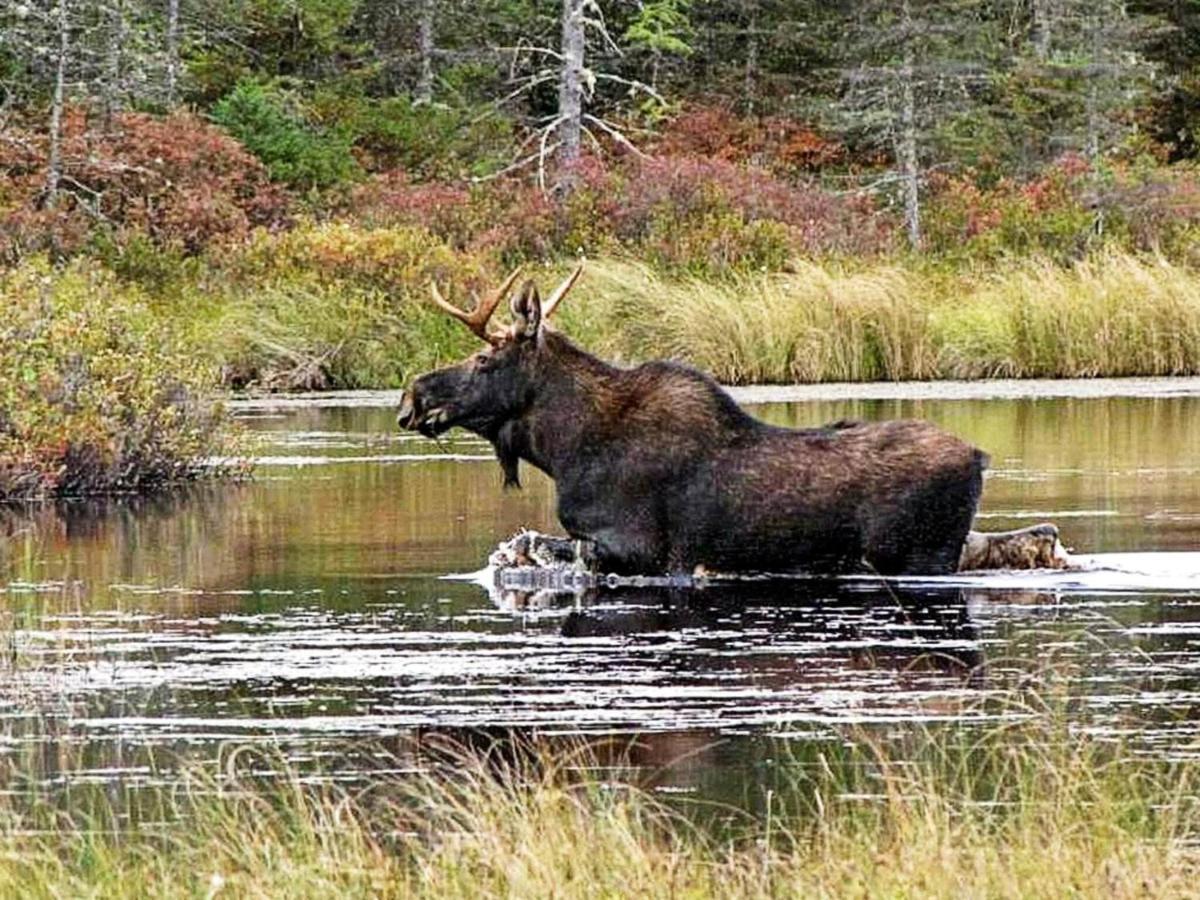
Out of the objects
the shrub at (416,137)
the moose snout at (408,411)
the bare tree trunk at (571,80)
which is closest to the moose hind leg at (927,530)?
the moose snout at (408,411)

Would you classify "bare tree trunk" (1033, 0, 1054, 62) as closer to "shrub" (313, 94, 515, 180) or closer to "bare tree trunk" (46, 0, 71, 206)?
"shrub" (313, 94, 515, 180)

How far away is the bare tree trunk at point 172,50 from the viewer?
Result: 172 ft

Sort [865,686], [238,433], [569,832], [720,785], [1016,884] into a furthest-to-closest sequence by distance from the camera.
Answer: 1. [238,433]
2. [865,686]
3. [720,785]
4. [569,832]
5. [1016,884]

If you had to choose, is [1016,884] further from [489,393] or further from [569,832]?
[489,393]

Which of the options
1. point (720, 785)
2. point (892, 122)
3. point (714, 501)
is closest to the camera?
point (720, 785)

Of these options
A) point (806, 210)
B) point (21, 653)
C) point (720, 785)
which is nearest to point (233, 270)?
point (806, 210)

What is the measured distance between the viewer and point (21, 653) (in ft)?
43.9

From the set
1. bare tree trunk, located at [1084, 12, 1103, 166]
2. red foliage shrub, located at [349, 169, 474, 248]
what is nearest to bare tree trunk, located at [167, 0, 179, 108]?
red foliage shrub, located at [349, 169, 474, 248]

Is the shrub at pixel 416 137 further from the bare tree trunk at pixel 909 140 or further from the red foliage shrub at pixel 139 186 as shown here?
the bare tree trunk at pixel 909 140

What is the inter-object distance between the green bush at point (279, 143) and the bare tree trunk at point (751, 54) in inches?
502

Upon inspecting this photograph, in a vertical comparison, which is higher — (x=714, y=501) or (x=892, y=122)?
(x=892, y=122)

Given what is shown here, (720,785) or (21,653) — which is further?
(21,653)

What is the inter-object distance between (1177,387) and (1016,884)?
2608 cm

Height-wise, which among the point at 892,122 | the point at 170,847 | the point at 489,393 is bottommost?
the point at 170,847
